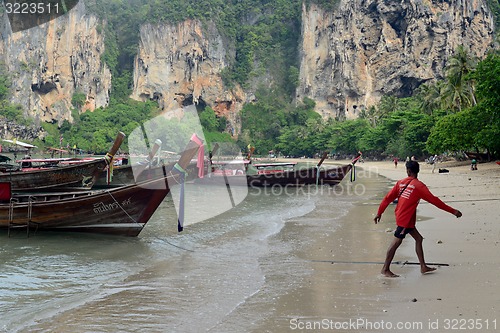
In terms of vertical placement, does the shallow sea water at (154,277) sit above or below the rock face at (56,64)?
below

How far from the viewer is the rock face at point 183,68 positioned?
5118 inches

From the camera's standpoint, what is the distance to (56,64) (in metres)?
123

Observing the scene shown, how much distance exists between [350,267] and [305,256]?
1462mm

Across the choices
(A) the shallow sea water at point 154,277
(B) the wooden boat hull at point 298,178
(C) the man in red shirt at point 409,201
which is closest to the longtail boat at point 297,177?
(B) the wooden boat hull at point 298,178

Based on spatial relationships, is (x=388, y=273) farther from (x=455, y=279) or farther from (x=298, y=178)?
(x=298, y=178)

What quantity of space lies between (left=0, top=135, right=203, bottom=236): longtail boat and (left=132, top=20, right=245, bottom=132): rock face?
4636 inches

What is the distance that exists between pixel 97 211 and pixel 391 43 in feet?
311

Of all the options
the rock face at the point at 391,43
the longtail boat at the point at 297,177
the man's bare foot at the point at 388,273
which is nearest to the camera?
the man's bare foot at the point at 388,273

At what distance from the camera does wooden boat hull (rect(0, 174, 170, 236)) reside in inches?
479

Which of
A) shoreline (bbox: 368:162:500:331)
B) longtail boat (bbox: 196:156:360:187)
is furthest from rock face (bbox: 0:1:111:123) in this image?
shoreline (bbox: 368:162:500:331)

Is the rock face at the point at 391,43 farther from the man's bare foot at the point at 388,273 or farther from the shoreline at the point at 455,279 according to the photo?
the man's bare foot at the point at 388,273

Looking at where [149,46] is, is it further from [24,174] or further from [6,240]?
[6,240]

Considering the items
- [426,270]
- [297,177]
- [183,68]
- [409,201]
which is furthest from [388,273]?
[183,68]

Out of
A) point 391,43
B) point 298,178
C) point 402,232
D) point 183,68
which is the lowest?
point 298,178
